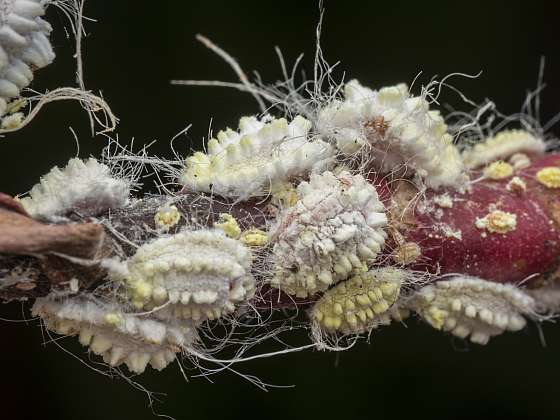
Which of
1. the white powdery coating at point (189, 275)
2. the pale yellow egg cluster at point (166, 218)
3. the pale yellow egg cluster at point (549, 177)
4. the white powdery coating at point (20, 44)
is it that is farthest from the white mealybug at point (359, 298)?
the white powdery coating at point (20, 44)

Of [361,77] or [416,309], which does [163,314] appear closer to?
[416,309]

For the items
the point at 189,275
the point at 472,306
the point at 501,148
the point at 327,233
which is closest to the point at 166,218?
the point at 189,275

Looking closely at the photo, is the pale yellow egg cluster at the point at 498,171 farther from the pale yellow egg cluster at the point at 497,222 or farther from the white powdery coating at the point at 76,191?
the white powdery coating at the point at 76,191

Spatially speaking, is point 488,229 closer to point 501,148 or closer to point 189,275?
point 501,148

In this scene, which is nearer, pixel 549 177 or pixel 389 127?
pixel 389 127

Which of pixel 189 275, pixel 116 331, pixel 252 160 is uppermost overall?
pixel 252 160

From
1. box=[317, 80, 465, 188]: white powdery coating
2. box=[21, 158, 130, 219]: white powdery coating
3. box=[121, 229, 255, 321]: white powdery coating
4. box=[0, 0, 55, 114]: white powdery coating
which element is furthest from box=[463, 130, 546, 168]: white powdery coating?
box=[0, 0, 55, 114]: white powdery coating

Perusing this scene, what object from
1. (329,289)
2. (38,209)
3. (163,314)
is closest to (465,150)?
(329,289)
